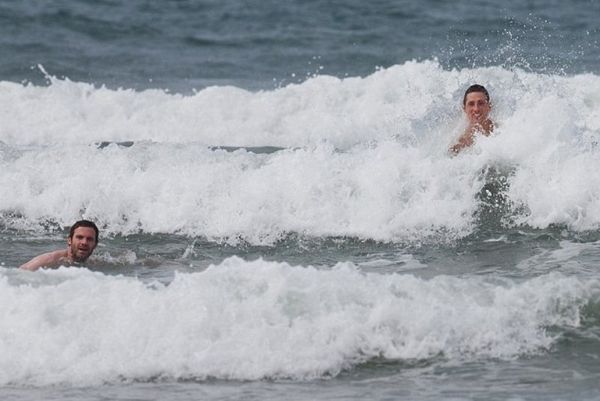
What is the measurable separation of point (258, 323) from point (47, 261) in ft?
9.12

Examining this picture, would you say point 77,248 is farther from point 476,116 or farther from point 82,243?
point 476,116

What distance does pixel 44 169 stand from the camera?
1462cm

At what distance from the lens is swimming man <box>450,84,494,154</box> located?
535 inches

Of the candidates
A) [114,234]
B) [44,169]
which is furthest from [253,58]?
[114,234]

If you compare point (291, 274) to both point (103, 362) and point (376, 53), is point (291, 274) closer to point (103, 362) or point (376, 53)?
point (103, 362)

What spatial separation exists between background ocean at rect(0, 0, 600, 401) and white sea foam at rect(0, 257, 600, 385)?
17 millimetres

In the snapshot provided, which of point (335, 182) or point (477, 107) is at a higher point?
point (477, 107)

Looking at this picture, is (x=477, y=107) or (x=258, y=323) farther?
(x=477, y=107)

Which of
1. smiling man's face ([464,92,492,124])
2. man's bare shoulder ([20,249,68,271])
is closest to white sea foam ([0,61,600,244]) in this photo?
smiling man's face ([464,92,492,124])

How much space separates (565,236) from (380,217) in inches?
68.4

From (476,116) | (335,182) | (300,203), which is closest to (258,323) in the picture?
(300,203)

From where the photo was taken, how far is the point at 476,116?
13.6 meters

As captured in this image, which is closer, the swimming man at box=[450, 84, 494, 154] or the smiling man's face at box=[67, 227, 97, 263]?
the smiling man's face at box=[67, 227, 97, 263]

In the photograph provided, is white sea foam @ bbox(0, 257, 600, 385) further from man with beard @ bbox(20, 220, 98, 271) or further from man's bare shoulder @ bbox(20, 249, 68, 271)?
man with beard @ bbox(20, 220, 98, 271)
